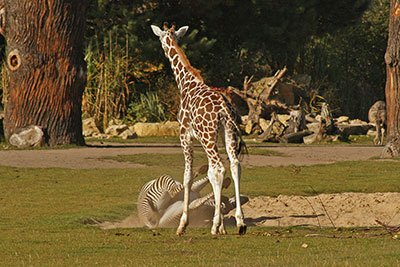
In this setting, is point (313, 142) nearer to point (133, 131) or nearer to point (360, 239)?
point (133, 131)

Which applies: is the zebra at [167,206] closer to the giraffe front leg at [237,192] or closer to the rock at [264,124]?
the giraffe front leg at [237,192]

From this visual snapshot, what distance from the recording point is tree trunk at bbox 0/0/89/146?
23.5m

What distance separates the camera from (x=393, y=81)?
21125 millimetres

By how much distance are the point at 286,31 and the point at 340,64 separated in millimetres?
7054

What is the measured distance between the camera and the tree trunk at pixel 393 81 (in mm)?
20766

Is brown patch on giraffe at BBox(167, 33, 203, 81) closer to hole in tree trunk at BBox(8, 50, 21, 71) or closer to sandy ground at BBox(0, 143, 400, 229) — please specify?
sandy ground at BBox(0, 143, 400, 229)

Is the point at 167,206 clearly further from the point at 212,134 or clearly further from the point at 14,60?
the point at 14,60

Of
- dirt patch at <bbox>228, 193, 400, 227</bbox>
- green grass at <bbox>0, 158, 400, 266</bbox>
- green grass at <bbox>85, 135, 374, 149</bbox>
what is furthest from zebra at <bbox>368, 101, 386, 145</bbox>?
dirt patch at <bbox>228, 193, 400, 227</bbox>

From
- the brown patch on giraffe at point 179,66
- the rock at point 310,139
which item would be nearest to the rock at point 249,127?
the rock at point 310,139

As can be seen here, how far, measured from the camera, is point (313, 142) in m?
28.5

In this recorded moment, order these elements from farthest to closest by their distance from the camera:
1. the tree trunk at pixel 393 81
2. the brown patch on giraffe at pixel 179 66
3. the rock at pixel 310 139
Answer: the rock at pixel 310 139 < the tree trunk at pixel 393 81 < the brown patch on giraffe at pixel 179 66

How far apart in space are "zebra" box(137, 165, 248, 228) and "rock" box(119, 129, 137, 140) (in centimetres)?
1763

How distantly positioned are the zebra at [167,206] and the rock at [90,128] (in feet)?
62.6

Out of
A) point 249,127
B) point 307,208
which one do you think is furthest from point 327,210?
point 249,127
